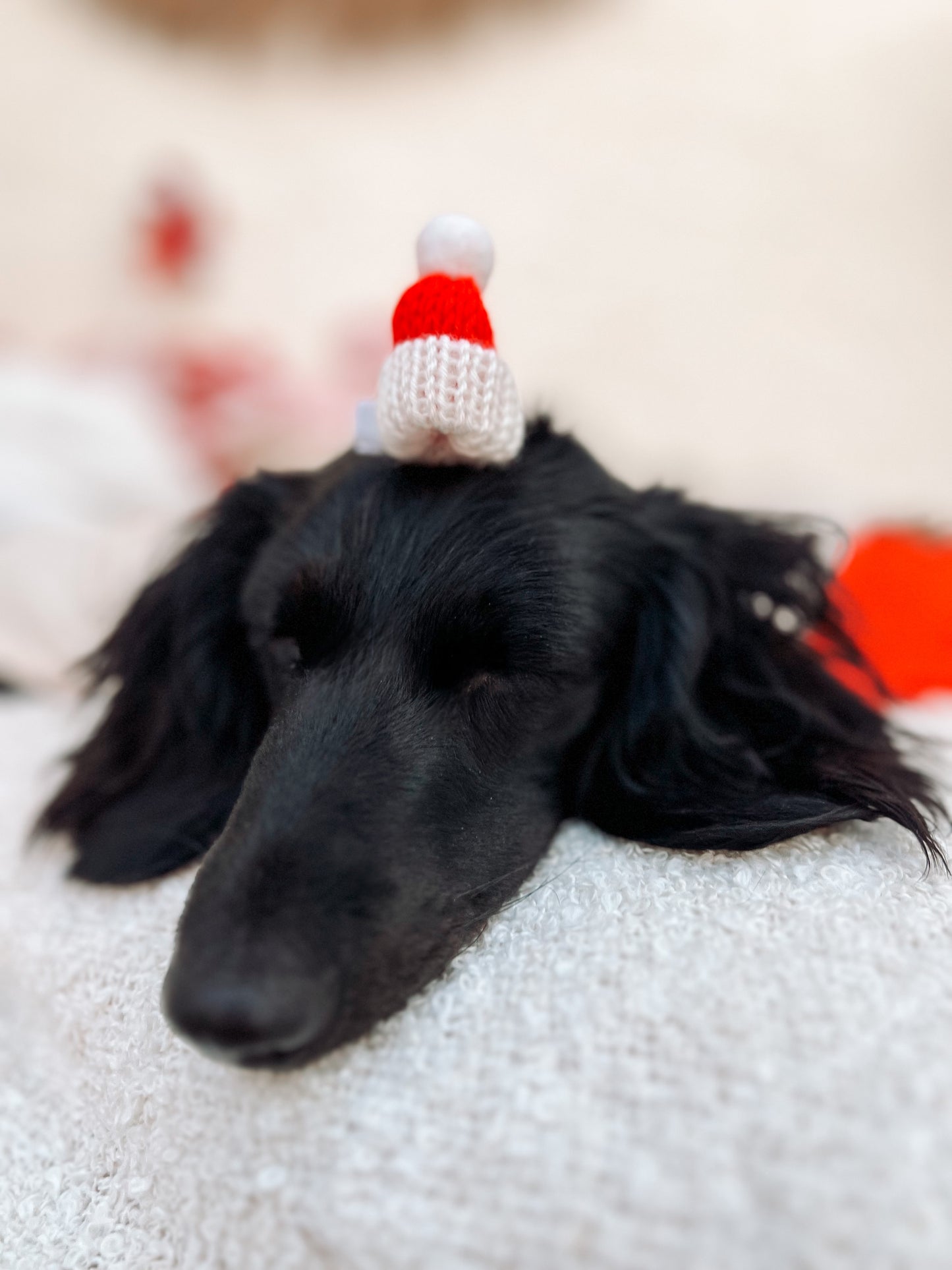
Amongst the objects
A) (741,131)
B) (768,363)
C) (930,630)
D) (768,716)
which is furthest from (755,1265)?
(741,131)

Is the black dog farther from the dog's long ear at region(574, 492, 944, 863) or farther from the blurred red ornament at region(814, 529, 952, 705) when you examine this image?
the blurred red ornament at region(814, 529, 952, 705)

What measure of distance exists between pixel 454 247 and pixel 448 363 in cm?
13

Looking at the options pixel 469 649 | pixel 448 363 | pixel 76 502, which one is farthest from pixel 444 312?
pixel 76 502

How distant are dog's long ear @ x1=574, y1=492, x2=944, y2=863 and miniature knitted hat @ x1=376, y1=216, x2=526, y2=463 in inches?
10.0

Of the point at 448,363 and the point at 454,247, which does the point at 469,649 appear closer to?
the point at 448,363

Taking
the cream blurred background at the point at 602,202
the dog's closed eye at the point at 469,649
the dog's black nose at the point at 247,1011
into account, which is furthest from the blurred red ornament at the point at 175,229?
the dog's black nose at the point at 247,1011

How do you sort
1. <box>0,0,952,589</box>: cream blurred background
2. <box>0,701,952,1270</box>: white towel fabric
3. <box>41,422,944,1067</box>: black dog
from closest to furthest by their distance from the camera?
<box>0,701,952,1270</box>: white towel fabric → <box>41,422,944,1067</box>: black dog → <box>0,0,952,589</box>: cream blurred background

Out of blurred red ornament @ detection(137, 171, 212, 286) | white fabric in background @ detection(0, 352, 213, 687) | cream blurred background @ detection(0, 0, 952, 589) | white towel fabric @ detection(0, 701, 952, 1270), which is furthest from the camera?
blurred red ornament @ detection(137, 171, 212, 286)

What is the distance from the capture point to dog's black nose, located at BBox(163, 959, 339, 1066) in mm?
541

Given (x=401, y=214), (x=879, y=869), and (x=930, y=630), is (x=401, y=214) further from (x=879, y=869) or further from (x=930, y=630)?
(x=879, y=869)

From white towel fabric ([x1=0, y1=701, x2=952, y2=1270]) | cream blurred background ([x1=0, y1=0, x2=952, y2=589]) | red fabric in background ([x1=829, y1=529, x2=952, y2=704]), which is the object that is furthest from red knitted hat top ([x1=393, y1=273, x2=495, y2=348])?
cream blurred background ([x1=0, y1=0, x2=952, y2=589])

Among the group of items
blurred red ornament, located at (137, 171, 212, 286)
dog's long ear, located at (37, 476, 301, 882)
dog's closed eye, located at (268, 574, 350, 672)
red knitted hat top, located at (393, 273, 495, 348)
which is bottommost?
dog's long ear, located at (37, 476, 301, 882)

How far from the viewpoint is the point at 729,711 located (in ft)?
3.33

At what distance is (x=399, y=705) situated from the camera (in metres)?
0.79
